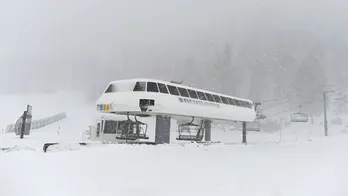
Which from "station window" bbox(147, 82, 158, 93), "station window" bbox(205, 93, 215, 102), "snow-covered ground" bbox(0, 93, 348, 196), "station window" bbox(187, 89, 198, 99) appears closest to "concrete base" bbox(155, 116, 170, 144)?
"station window" bbox(187, 89, 198, 99)

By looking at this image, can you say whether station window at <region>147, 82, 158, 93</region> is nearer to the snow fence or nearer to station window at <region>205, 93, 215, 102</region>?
station window at <region>205, 93, 215, 102</region>

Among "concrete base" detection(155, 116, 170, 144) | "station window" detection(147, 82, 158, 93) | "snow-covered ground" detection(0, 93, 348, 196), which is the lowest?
"snow-covered ground" detection(0, 93, 348, 196)

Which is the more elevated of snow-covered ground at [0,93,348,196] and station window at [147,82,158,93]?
station window at [147,82,158,93]

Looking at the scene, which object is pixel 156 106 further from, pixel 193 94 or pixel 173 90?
pixel 193 94

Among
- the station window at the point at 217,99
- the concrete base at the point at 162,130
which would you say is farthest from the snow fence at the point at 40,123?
the station window at the point at 217,99

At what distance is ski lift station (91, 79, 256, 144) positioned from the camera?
2306 cm

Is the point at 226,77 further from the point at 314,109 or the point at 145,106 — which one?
the point at 145,106

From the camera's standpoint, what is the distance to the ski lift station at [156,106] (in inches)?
908

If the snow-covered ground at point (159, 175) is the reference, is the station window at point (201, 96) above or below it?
above

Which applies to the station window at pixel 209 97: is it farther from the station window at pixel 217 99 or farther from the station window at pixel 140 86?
the station window at pixel 140 86

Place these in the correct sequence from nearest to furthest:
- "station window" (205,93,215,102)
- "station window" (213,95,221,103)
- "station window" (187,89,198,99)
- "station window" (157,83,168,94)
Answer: "station window" (157,83,168,94), "station window" (187,89,198,99), "station window" (205,93,215,102), "station window" (213,95,221,103)

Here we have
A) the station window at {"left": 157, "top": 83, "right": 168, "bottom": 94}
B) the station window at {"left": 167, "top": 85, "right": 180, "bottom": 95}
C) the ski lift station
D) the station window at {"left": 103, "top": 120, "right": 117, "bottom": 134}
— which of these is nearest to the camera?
the ski lift station

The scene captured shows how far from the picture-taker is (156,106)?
2320 centimetres

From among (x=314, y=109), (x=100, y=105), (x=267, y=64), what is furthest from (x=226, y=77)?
(x=100, y=105)
